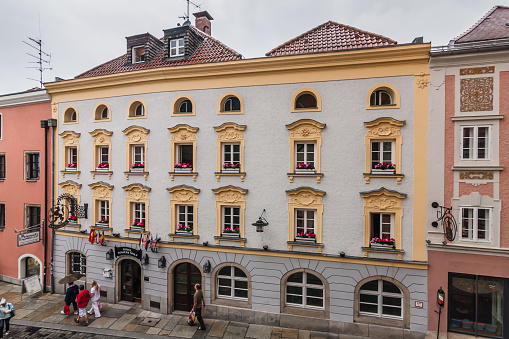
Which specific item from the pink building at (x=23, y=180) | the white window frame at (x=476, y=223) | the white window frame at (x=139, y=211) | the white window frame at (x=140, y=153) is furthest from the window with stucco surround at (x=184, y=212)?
the white window frame at (x=476, y=223)

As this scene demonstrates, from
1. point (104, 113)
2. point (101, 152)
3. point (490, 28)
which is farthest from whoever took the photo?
point (104, 113)

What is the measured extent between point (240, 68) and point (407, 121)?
25.6 ft

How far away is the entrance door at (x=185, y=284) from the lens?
532 inches

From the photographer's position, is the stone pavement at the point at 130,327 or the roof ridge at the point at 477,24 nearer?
the roof ridge at the point at 477,24

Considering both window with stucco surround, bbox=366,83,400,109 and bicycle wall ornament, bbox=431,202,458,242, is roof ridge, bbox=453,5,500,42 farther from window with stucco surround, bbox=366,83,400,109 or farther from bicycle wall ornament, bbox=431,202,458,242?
bicycle wall ornament, bbox=431,202,458,242

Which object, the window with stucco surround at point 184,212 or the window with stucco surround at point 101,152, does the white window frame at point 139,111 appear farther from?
the window with stucco surround at point 184,212

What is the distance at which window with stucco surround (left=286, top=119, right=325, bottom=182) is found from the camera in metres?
11.8

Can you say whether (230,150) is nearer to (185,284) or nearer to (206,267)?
(206,267)

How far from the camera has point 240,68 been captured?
12.5 metres

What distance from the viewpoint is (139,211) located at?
14227mm

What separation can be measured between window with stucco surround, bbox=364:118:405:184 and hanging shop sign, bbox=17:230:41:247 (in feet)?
57.2

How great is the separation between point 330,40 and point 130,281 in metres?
16.4

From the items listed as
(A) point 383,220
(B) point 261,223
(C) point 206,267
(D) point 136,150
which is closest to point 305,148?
(B) point 261,223

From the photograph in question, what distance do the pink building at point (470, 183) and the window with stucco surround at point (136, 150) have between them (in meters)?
13.4
